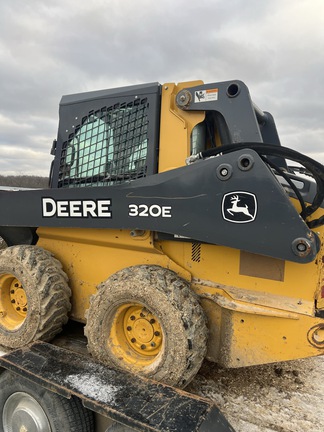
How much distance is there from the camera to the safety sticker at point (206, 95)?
283 centimetres

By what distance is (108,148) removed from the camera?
3.26 meters

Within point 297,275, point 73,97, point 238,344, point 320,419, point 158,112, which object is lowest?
Answer: point 320,419

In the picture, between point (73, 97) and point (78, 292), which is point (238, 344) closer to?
point (78, 292)

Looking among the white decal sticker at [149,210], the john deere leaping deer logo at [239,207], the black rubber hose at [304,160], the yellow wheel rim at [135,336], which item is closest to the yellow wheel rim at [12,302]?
the yellow wheel rim at [135,336]

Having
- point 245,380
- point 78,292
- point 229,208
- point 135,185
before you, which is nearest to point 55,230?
point 78,292

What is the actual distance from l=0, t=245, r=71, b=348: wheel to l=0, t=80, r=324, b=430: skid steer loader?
0.04 feet

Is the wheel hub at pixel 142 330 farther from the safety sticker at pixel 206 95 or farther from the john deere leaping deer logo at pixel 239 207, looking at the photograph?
the safety sticker at pixel 206 95

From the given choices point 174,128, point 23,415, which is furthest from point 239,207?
point 23,415

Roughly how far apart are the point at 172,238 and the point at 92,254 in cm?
93

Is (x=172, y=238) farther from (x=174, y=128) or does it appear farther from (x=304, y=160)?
(x=304, y=160)

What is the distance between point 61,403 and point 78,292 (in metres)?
1.37

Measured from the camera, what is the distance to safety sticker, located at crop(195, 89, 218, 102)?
9.30 ft

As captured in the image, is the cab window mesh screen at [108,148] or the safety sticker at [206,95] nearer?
the safety sticker at [206,95]

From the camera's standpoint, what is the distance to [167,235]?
2979 millimetres
